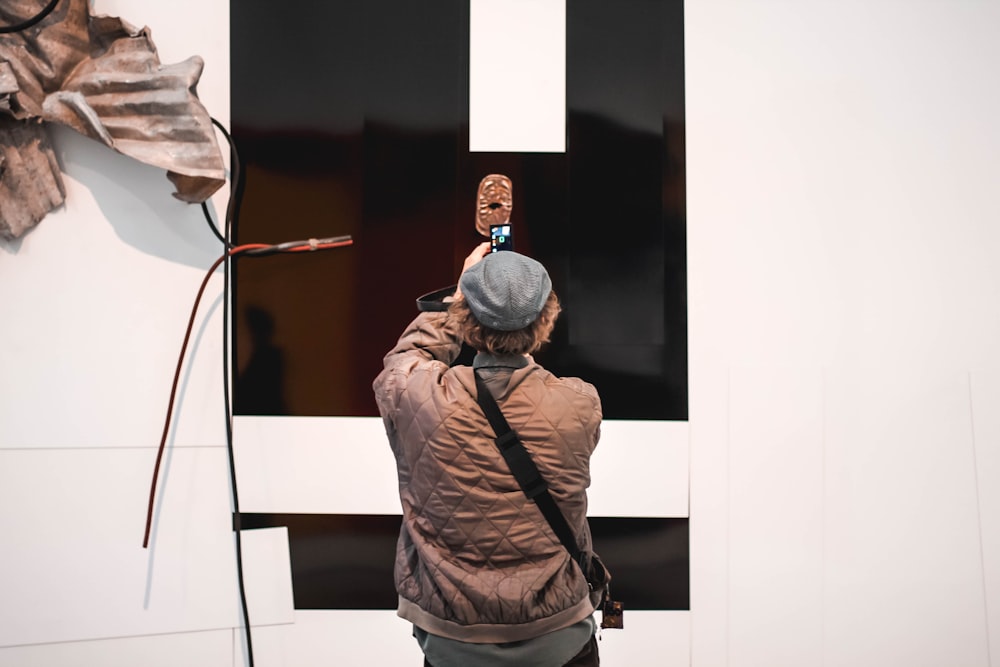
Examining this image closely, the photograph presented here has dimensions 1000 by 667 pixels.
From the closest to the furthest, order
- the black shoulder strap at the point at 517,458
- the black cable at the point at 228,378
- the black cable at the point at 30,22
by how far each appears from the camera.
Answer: the black shoulder strap at the point at 517,458
the black cable at the point at 30,22
the black cable at the point at 228,378

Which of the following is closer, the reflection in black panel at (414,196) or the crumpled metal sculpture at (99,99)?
the crumpled metal sculpture at (99,99)

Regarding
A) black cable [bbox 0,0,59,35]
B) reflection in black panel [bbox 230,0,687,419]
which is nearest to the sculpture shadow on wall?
reflection in black panel [bbox 230,0,687,419]

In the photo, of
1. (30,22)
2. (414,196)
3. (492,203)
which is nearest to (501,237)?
(492,203)

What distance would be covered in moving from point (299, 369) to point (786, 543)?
132 cm

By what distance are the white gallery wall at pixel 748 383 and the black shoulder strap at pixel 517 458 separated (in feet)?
2.41

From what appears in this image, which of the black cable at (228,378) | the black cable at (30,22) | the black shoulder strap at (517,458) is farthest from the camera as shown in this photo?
the black cable at (228,378)

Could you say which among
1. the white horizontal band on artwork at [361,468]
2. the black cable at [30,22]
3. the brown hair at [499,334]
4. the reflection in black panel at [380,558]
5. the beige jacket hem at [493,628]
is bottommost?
the reflection in black panel at [380,558]

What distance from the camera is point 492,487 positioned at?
109 centimetres

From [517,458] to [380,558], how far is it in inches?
34.5

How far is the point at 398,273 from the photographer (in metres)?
1.81

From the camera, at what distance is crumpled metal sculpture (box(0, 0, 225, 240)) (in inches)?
64.2

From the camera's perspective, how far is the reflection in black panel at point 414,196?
1812mm

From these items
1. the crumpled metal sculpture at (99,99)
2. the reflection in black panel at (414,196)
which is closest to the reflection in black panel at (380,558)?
the reflection in black panel at (414,196)

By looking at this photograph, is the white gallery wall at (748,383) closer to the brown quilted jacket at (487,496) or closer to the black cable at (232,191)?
the black cable at (232,191)
